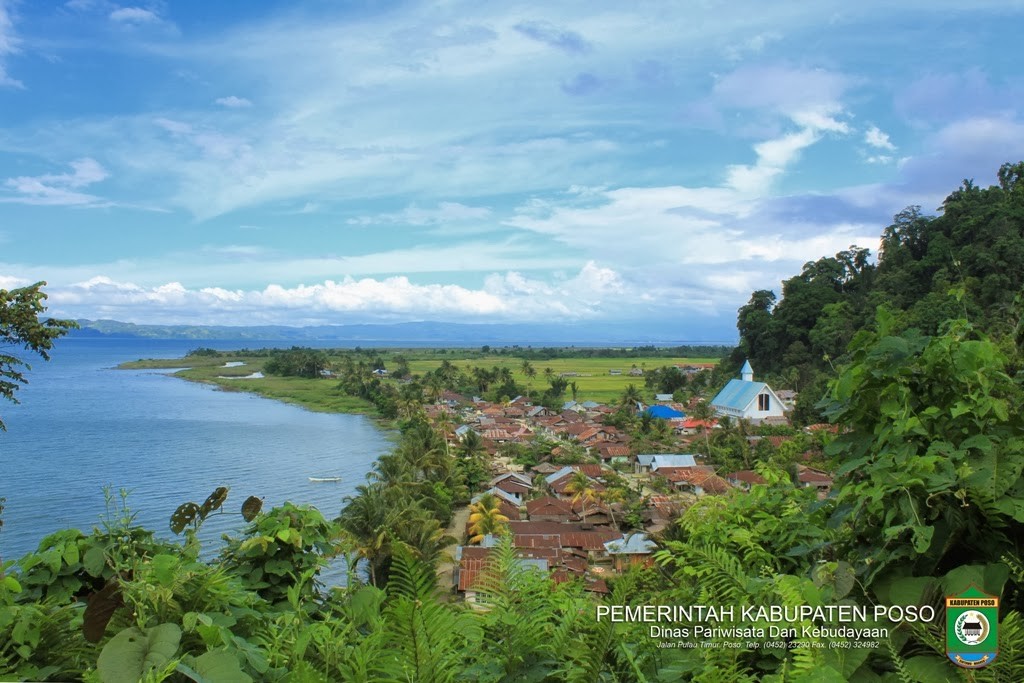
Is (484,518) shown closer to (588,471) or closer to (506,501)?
(506,501)

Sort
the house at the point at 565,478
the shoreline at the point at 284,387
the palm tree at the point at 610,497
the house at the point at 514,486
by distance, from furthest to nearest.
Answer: the shoreline at the point at 284,387 < the house at the point at 514,486 < the house at the point at 565,478 < the palm tree at the point at 610,497

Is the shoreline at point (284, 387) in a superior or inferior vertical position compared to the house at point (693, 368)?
inferior

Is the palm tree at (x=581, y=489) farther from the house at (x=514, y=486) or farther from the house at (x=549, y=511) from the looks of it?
the house at (x=514, y=486)

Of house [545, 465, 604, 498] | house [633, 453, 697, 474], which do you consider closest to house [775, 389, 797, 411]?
house [633, 453, 697, 474]

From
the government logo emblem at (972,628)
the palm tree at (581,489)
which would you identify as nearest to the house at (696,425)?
the palm tree at (581,489)

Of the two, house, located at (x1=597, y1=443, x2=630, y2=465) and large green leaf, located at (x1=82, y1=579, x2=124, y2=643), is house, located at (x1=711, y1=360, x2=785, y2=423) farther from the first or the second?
large green leaf, located at (x1=82, y1=579, x2=124, y2=643)

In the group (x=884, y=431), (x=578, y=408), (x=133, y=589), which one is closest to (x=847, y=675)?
(x=884, y=431)
